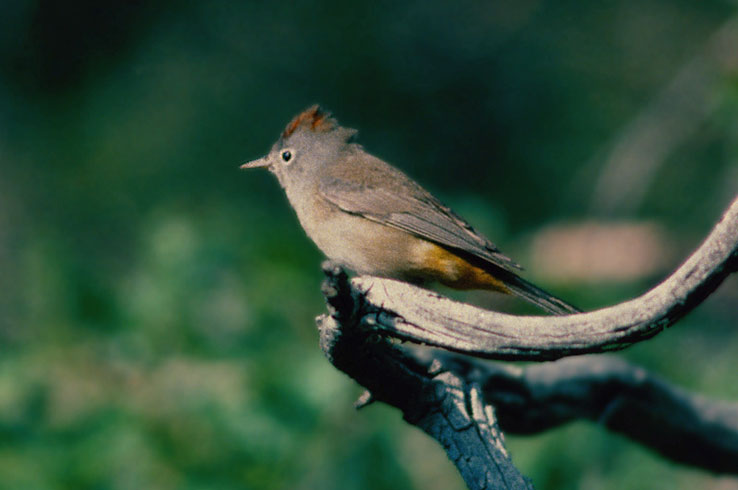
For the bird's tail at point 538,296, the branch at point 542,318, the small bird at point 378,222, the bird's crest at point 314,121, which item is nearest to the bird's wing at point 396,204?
the small bird at point 378,222

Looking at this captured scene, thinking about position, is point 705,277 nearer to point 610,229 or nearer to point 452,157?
point 610,229

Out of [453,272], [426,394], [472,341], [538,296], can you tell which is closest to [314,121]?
[453,272]

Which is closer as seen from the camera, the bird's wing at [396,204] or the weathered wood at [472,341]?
the weathered wood at [472,341]

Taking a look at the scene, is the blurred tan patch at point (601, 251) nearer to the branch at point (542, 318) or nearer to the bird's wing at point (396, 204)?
the bird's wing at point (396, 204)

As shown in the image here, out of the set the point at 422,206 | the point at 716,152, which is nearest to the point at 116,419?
Result: the point at 422,206

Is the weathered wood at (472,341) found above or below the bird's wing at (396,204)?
below

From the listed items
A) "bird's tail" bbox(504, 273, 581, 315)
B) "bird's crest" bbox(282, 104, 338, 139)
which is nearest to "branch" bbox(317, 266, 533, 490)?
"bird's tail" bbox(504, 273, 581, 315)

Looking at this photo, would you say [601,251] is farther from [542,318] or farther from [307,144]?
[542,318]

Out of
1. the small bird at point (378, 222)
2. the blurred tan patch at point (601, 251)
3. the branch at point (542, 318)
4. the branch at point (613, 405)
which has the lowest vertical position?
the branch at point (542, 318)

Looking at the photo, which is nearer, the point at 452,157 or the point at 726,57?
the point at 726,57
